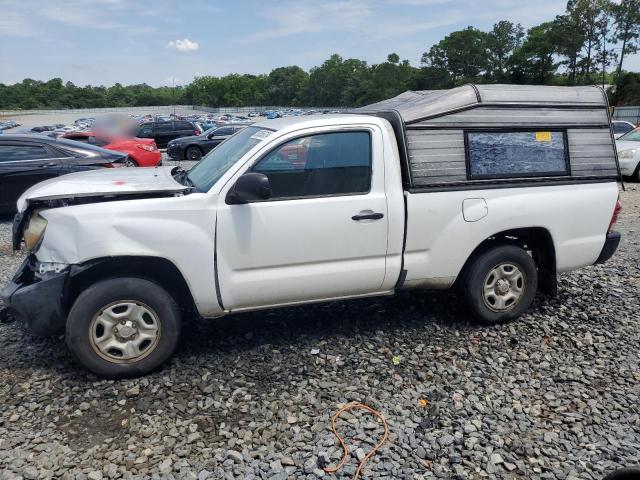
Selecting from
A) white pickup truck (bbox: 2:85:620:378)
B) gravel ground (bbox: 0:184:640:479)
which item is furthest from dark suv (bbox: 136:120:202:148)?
gravel ground (bbox: 0:184:640:479)

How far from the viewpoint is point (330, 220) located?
3861mm

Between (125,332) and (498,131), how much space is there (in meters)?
3.29

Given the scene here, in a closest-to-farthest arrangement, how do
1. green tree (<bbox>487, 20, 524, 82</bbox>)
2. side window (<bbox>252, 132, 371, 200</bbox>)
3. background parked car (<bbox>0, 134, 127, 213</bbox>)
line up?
1. side window (<bbox>252, 132, 371, 200</bbox>)
2. background parked car (<bbox>0, 134, 127, 213</bbox>)
3. green tree (<bbox>487, 20, 524, 82</bbox>)

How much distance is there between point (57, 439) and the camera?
310cm

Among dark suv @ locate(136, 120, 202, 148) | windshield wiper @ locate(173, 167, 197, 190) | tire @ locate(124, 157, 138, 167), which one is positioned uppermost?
dark suv @ locate(136, 120, 202, 148)

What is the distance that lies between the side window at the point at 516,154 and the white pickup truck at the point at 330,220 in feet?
0.04

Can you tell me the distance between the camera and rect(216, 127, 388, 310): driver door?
A: 12.2 feet

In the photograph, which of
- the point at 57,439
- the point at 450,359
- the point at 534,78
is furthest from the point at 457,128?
the point at 534,78

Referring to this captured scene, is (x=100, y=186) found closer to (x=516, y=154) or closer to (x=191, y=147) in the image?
(x=516, y=154)

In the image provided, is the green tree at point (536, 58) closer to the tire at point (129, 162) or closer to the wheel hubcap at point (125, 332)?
the tire at point (129, 162)

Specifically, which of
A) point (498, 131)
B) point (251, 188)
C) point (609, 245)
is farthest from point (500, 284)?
point (251, 188)

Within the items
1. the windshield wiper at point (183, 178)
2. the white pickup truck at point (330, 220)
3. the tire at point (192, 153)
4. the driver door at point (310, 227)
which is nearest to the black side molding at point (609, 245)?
the white pickup truck at point (330, 220)

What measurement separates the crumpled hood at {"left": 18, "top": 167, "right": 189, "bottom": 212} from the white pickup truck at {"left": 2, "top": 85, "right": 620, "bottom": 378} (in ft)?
0.06

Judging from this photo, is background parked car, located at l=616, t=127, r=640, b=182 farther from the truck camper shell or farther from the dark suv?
the dark suv
